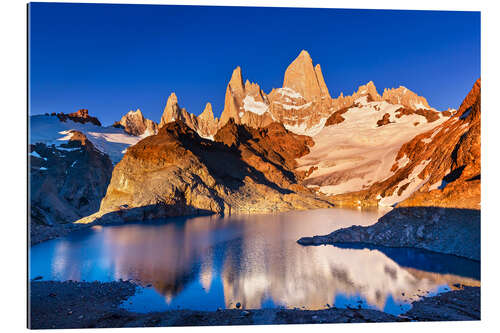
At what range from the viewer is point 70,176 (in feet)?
193

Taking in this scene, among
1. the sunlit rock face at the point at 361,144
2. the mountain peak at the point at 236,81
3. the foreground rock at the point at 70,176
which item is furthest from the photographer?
the mountain peak at the point at 236,81

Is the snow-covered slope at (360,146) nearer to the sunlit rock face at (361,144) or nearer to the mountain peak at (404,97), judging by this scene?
the sunlit rock face at (361,144)

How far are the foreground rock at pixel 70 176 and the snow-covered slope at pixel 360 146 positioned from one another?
41.5 m

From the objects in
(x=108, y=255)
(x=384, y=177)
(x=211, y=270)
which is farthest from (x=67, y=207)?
(x=384, y=177)

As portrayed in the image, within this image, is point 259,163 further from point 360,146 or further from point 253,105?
point 253,105

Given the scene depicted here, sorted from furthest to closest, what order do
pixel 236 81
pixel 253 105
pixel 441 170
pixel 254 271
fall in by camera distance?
pixel 253 105 → pixel 236 81 → pixel 441 170 → pixel 254 271

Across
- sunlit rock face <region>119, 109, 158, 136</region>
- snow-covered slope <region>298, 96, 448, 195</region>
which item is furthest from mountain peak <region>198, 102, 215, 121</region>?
snow-covered slope <region>298, 96, 448, 195</region>

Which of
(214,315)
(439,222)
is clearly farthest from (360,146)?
(214,315)

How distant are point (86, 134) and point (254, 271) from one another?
7503cm

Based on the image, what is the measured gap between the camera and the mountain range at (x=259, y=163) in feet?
122

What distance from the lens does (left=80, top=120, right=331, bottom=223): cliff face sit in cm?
4066

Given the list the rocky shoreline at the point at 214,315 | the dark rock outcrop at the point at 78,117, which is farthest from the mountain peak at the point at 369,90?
the rocky shoreline at the point at 214,315

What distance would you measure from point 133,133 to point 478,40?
3796 inches
